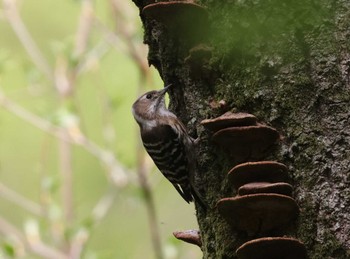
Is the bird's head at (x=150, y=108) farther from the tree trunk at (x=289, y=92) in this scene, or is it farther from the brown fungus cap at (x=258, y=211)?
the brown fungus cap at (x=258, y=211)

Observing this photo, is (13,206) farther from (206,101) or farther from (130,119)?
(206,101)

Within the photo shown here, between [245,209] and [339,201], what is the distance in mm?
262

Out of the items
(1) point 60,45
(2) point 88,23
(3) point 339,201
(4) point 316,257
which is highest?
(2) point 88,23

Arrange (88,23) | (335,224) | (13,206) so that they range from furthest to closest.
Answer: (13,206) → (88,23) → (335,224)

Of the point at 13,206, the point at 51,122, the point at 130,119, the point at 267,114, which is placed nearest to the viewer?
the point at 267,114

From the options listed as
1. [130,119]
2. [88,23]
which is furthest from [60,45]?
[130,119]

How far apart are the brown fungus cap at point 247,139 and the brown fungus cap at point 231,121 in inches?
1.0

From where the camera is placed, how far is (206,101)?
2.40 metres

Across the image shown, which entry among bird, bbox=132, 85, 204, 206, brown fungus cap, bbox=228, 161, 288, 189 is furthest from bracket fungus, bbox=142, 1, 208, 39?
bird, bbox=132, 85, 204, 206

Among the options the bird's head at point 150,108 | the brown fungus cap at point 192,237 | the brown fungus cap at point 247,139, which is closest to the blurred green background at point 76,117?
the bird's head at point 150,108

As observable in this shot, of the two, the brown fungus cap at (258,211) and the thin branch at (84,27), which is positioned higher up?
the thin branch at (84,27)

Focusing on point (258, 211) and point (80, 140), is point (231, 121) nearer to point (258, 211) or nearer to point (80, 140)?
point (258, 211)

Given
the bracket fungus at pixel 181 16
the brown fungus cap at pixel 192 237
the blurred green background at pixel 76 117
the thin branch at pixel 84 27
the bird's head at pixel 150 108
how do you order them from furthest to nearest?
1. the thin branch at pixel 84 27
2. the blurred green background at pixel 76 117
3. the bird's head at pixel 150 108
4. the brown fungus cap at pixel 192 237
5. the bracket fungus at pixel 181 16

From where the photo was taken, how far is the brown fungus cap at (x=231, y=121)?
2.12 metres
